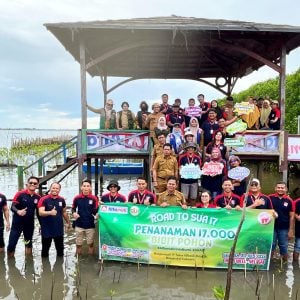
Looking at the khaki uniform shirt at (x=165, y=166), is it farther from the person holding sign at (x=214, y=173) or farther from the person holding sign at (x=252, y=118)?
the person holding sign at (x=252, y=118)

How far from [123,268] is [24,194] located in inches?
96.1

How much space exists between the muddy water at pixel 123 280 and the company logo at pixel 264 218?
0.88 meters

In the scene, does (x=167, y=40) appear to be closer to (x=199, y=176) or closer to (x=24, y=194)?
(x=199, y=176)

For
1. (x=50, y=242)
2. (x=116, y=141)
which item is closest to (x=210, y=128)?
(x=116, y=141)

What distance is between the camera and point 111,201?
8.05 meters

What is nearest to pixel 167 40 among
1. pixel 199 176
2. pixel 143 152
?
pixel 143 152

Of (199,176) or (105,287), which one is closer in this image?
(105,287)

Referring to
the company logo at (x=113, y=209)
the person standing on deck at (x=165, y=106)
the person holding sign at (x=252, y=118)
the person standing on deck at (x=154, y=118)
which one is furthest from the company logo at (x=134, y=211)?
the person holding sign at (x=252, y=118)

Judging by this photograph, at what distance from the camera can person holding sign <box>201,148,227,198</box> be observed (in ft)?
28.8

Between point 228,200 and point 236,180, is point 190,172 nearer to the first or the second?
point 236,180

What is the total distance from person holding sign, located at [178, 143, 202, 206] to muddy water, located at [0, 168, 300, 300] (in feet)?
6.59

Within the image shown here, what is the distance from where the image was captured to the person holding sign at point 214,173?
28.8 feet

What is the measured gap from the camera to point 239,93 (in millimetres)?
30422

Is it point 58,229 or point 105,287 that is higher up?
point 58,229
